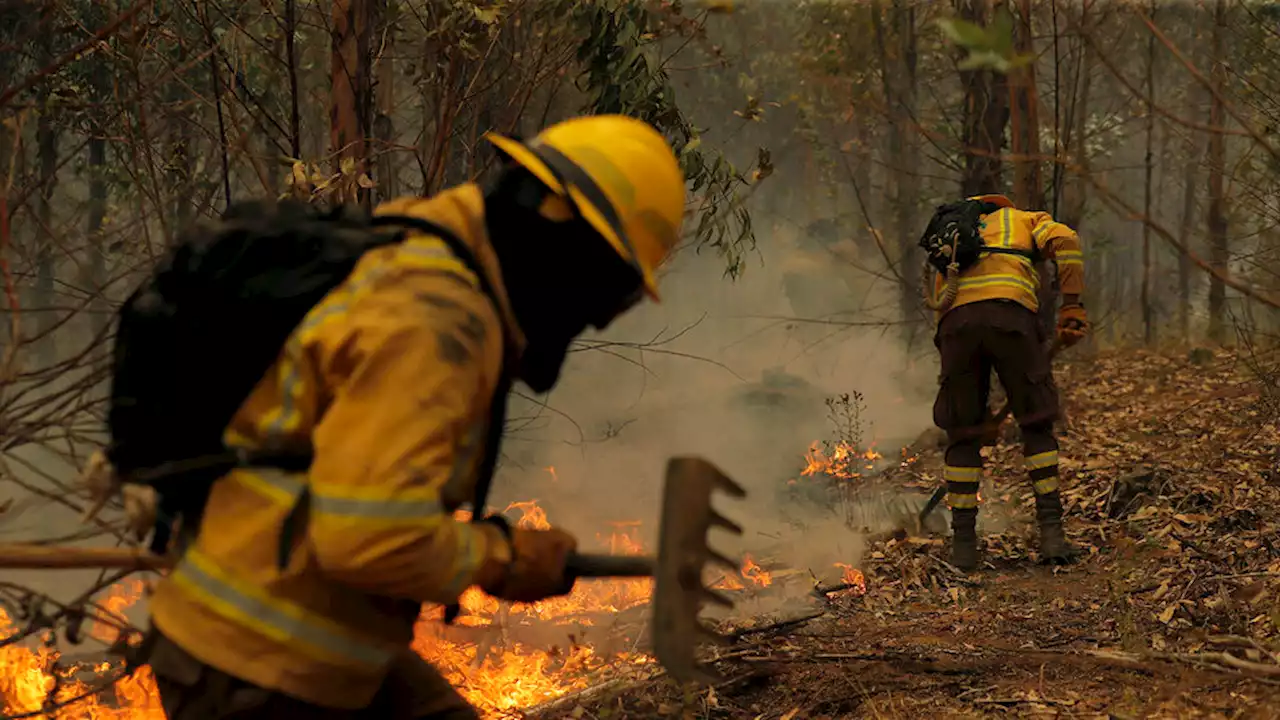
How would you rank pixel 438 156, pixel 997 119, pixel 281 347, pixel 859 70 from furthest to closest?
pixel 859 70 → pixel 997 119 → pixel 438 156 → pixel 281 347

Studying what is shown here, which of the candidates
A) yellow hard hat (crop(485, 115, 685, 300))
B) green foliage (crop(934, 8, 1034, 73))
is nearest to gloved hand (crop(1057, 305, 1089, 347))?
green foliage (crop(934, 8, 1034, 73))

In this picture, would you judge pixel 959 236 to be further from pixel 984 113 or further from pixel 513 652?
pixel 984 113

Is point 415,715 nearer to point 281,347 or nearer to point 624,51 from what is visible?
point 281,347

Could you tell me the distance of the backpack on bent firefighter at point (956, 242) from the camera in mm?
5922

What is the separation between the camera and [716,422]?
15.7 metres

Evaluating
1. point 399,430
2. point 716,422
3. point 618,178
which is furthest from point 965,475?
point 716,422

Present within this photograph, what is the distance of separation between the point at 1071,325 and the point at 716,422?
9918 mm

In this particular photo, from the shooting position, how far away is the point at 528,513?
25.5 feet

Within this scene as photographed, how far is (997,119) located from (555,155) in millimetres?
8506

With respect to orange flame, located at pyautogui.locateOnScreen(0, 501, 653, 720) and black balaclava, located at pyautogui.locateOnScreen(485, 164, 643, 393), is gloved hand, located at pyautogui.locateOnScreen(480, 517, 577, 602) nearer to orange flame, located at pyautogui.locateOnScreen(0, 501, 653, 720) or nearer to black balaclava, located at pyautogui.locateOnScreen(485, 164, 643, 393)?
black balaclava, located at pyautogui.locateOnScreen(485, 164, 643, 393)

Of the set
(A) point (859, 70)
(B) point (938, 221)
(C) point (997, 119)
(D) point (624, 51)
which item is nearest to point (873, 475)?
(C) point (997, 119)

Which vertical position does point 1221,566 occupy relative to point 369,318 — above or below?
above

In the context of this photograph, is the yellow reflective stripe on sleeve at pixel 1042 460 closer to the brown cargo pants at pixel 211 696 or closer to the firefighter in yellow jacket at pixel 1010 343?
the firefighter in yellow jacket at pixel 1010 343

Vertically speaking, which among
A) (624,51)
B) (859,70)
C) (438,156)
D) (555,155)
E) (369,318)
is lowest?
(369,318)
